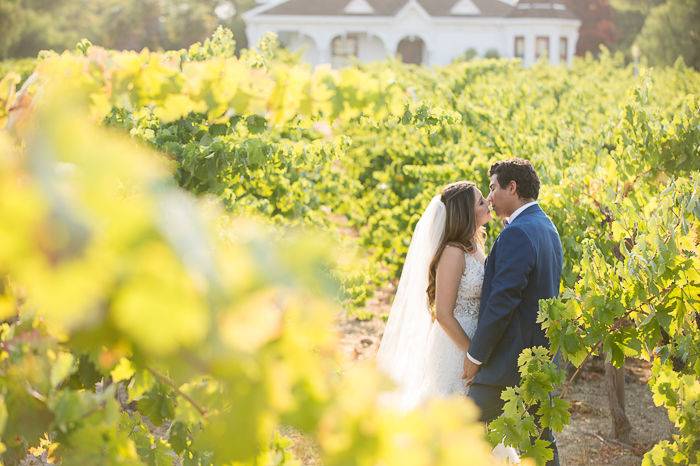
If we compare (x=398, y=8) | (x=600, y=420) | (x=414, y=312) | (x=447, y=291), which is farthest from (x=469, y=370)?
(x=398, y=8)

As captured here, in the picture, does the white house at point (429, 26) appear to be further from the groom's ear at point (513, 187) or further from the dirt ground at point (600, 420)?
the groom's ear at point (513, 187)

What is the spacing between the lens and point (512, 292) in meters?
3.95

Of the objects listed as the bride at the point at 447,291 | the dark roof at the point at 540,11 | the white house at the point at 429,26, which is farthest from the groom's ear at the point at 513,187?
the dark roof at the point at 540,11

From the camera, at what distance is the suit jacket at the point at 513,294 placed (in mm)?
3951

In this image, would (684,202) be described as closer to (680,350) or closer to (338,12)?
(680,350)

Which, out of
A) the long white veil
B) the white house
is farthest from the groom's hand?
the white house

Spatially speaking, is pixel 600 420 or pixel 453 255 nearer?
pixel 453 255

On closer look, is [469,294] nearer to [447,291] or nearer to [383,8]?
[447,291]

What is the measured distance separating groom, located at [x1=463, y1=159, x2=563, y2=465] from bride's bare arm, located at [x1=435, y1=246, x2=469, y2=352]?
0.20 meters

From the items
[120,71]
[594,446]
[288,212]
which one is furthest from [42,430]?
[288,212]

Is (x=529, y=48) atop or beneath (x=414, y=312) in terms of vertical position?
beneath

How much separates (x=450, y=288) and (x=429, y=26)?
5027cm

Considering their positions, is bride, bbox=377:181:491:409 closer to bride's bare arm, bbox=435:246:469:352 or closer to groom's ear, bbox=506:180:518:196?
bride's bare arm, bbox=435:246:469:352

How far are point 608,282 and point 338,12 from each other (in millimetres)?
51811
